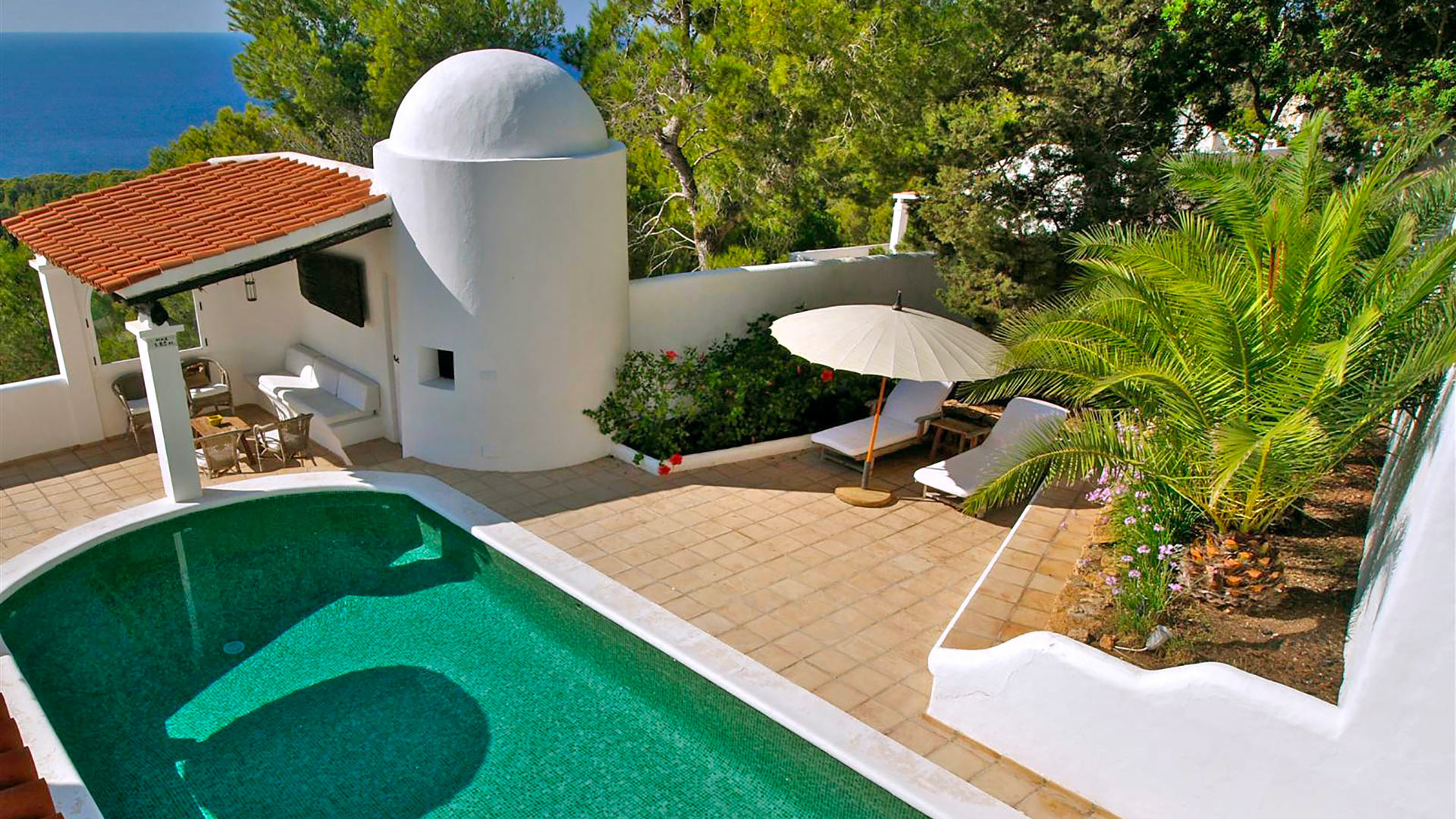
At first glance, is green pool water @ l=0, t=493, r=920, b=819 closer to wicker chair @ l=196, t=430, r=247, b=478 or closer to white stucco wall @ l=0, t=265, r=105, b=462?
wicker chair @ l=196, t=430, r=247, b=478

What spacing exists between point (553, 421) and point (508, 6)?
19.7m

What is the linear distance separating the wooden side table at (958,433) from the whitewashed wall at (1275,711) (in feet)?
18.6

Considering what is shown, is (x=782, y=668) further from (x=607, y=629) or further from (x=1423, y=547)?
(x=1423, y=547)

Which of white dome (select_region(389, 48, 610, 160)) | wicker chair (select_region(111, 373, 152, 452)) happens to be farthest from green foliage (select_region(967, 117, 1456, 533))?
wicker chair (select_region(111, 373, 152, 452))

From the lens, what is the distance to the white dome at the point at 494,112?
11.9m

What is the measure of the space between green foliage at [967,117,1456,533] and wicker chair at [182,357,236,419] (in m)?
11.9

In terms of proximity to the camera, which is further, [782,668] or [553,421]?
[553,421]

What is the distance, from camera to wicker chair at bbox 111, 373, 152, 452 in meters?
13.4

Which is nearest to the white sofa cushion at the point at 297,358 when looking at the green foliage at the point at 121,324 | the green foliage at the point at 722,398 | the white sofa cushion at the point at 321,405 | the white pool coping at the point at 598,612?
the white sofa cushion at the point at 321,405

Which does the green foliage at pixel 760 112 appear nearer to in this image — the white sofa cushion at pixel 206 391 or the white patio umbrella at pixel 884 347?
the white patio umbrella at pixel 884 347

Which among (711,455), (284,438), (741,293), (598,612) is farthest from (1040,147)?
(284,438)

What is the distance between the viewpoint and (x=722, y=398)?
14.0m

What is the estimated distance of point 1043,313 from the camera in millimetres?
9625

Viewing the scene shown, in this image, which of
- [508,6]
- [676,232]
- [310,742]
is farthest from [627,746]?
[508,6]
